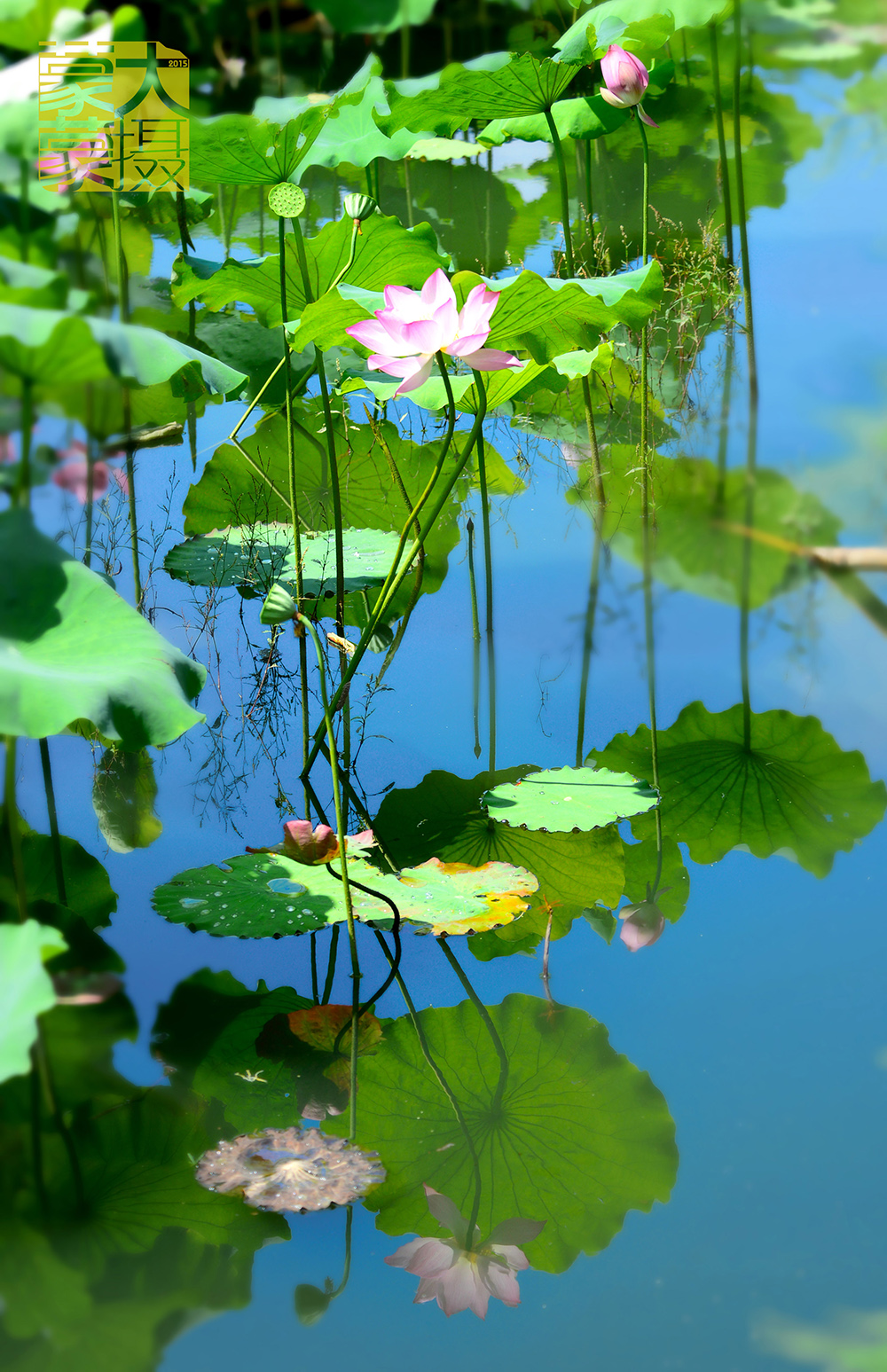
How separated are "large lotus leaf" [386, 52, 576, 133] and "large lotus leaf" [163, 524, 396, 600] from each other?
109 centimetres

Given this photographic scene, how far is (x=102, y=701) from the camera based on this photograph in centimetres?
111

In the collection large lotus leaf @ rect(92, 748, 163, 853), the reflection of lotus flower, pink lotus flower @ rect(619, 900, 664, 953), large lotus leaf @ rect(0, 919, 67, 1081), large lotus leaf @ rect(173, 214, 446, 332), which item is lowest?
large lotus leaf @ rect(92, 748, 163, 853)

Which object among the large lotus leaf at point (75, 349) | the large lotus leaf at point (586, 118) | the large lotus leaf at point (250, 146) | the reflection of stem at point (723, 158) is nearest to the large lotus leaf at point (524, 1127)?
the large lotus leaf at point (75, 349)

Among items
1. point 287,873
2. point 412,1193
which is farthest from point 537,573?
point 412,1193

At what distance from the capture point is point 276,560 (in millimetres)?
2000

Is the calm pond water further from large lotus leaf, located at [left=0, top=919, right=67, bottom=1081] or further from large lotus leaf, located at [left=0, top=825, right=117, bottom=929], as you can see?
large lotus leaf, located at [left=0, top=919, right=67, bottom=1081]

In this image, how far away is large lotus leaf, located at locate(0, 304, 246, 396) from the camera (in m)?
0.96

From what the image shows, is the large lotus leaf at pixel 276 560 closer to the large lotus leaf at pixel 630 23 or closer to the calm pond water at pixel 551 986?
the calm pond water at pixel 551 986

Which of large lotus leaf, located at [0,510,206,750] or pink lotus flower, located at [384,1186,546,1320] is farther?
large lotus leaf, located at [0,510,206,750]

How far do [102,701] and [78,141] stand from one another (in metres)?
0.69

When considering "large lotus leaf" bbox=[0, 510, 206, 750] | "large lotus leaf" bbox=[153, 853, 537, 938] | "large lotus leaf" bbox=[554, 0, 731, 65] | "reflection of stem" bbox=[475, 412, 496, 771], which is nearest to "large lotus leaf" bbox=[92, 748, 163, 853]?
"large lotus leaf" bbox=[153, 853, 537, 938]

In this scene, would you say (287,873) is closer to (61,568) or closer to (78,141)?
(61,568)

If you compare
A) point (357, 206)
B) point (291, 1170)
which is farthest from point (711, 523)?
point (291, 1170)

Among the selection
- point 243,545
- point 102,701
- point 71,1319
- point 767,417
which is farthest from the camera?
point 767,417
